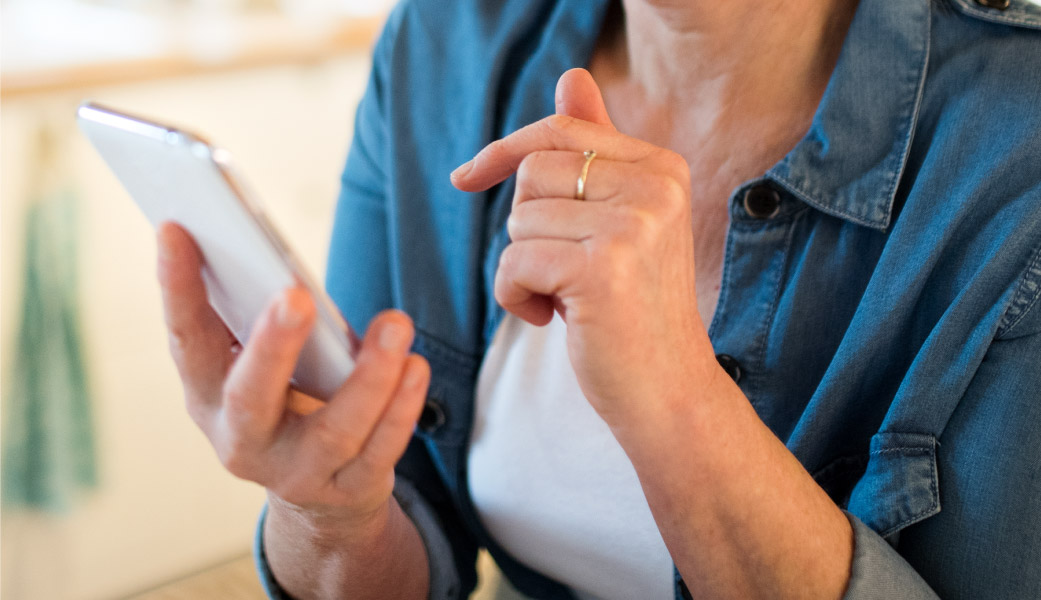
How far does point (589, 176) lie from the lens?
1.82 feet

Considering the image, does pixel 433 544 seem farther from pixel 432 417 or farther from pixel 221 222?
pixel 221 222

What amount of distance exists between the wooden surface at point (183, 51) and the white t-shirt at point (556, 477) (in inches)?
64.1

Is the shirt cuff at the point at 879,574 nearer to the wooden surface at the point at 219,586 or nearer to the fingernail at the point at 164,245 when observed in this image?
the fingernail at the point at 164,245

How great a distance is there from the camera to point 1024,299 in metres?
0.64

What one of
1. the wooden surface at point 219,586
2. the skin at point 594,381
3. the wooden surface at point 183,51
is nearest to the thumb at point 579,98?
the skin at point 594,381

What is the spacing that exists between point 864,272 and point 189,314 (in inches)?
21.7

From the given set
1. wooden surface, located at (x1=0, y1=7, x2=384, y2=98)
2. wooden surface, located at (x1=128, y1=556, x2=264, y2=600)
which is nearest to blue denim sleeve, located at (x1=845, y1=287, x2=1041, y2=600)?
wooden surface, located at (x1=128, y1=556, x2=264, y2=600)

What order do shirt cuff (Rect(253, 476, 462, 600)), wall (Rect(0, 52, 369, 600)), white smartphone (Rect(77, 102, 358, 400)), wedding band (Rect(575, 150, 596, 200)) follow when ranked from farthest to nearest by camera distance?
wall (Rect(0, 52, 369, 600))
shirt cuff (Rect(253, 476, 462, 600))
wedding band (Rect(575, 150, 596, 200))
white smartphone (Rect(77, 102, 358, 400))

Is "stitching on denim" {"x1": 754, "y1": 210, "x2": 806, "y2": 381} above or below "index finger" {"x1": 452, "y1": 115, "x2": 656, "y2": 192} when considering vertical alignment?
below

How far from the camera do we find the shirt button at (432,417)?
34.7 inches

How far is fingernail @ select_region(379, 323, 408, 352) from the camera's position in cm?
50

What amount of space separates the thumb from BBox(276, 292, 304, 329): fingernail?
27 centimetres

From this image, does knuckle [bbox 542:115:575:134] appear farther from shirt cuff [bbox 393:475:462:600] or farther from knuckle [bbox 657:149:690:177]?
shirt cuff [bbox 393:475:462:600]

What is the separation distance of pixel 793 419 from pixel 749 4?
1.21 ft
